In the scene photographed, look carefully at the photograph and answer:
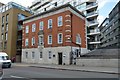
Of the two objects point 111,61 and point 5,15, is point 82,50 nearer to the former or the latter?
point 111,61

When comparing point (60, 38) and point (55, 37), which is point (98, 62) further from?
point (55, 37)

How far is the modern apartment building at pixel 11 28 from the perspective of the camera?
49031 mm

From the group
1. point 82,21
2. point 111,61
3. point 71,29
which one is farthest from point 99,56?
point 82,21

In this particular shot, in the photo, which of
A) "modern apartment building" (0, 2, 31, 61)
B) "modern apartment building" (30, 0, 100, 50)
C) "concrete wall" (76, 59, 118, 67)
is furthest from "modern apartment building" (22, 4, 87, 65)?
"modern apartment building" (30, 0, 100, 50)

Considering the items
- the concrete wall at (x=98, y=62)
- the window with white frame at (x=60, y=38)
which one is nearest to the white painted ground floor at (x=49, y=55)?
the window with white frame at (x=60, y=38)

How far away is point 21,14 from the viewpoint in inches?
2048

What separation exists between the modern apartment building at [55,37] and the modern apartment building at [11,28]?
749 centimetres

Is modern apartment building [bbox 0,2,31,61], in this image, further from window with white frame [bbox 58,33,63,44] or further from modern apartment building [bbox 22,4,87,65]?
window with white frame [bbox 58,33,63,44]

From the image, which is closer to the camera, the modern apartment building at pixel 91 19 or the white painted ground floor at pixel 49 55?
the white painted ground floor at pixel 49 55

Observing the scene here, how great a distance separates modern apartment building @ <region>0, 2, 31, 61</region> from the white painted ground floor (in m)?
7.82

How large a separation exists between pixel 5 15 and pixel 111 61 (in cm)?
3593

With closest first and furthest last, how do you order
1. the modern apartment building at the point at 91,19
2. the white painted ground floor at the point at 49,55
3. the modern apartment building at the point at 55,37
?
the white painted ground floor at the point at 49,55
the modern apartment building at the point at 55,37
the modern apartment building at the point at 91,19

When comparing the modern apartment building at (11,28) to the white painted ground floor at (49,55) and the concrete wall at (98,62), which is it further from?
the concrete wall at (98,62)

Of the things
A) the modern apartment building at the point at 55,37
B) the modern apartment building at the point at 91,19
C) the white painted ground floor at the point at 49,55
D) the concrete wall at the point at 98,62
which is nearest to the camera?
the concrete wall at the point at 98,62
